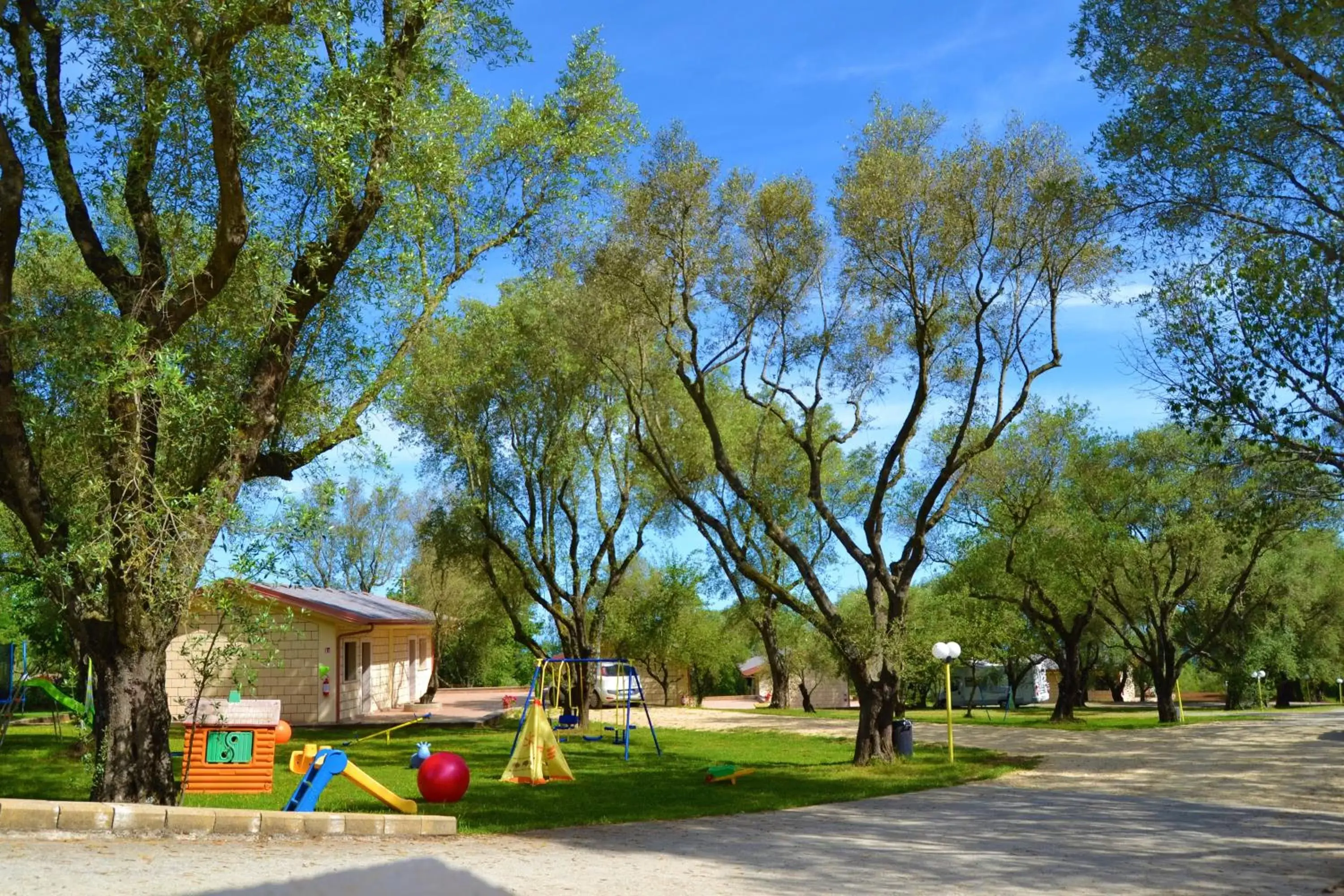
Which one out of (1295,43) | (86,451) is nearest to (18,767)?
(86,451)

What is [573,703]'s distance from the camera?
26281 mm

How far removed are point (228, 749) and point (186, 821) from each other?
3452 millimetres

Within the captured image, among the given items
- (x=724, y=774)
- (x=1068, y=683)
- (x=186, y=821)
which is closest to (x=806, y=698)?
(x=1068, y=683)

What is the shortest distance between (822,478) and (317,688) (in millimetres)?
15430

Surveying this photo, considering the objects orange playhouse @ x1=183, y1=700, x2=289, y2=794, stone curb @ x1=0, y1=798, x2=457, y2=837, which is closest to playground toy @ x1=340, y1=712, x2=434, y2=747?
orange playhouse @ x1=183, y1=700, x2=289, y2=794

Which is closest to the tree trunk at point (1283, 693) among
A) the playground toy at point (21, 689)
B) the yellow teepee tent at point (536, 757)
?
the yellow teepee tent at point (536, 757)

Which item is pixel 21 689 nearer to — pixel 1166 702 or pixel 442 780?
pixel 442 780

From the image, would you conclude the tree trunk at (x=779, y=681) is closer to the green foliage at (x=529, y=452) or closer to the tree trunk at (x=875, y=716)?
the green foliage at (x=529, y=452)

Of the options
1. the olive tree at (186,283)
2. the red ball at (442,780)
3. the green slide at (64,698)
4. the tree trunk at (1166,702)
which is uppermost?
the olive tree at (186,283)

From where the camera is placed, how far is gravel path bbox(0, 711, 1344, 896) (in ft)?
24.3

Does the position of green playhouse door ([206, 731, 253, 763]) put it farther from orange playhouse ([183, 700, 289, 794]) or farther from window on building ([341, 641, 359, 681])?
window on building ([341, 641, 359, 681])

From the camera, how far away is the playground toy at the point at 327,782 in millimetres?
10102

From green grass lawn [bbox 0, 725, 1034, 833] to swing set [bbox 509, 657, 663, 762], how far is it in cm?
35

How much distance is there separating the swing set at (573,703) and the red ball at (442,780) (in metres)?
3.10
